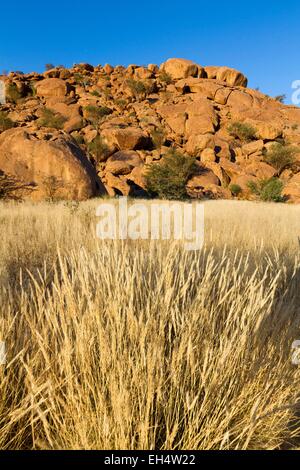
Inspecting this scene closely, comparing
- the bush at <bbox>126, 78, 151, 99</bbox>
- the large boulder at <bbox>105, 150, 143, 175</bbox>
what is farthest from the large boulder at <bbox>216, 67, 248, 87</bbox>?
the large boulder at <bbox>105, 150, 143, 175</bbox>

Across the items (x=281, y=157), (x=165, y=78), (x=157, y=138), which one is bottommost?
(x=281, y=157)

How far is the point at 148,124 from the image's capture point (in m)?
24.3

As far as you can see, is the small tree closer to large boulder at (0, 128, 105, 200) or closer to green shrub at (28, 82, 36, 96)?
large boulder at (0, 128, 105, 200)

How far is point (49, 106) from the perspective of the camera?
2534 centimetres

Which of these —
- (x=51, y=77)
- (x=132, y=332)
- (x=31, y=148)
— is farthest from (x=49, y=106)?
(x=132, y=332)

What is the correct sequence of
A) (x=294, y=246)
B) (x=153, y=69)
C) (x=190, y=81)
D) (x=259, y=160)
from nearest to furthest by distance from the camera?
(x=294, y=246) < (x=259, y=160) < (x=190, y=81) < (x=153, y=69)

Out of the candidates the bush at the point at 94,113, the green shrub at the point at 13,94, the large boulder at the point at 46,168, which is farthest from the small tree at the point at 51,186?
the green shrub at the point at 13,94

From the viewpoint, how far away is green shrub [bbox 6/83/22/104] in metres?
25.4

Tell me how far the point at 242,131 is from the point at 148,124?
777cm

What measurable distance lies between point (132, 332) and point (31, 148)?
10904 millimetres

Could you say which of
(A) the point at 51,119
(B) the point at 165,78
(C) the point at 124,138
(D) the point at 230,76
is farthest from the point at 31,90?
(D) the point at 230,76

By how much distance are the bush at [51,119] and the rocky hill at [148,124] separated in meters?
0.07

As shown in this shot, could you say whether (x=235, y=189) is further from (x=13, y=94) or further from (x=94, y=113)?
(x=13, y=94)
